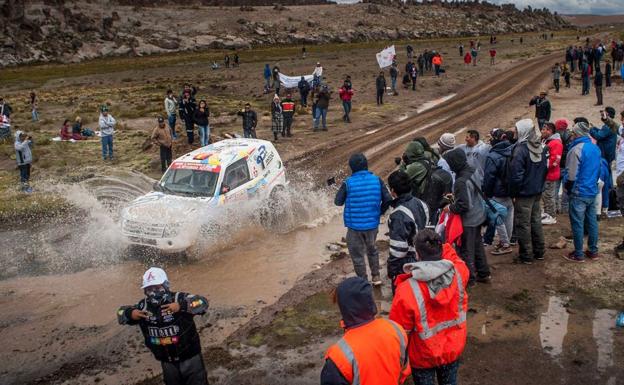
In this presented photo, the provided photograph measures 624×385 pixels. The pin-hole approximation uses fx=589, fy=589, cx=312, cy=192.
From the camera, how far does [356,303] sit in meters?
3.60

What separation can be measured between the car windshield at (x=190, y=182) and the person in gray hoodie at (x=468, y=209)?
556 centimetres

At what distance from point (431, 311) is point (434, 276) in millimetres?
288

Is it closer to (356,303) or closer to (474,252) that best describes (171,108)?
(474,252)

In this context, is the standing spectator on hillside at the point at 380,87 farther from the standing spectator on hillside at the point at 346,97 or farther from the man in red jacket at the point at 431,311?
the man in red jacket at the point at 431,311

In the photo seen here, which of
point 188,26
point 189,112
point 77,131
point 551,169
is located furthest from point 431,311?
point 188,26

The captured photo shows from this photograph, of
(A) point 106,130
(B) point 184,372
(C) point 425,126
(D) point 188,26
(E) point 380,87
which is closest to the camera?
(B) point 184,372

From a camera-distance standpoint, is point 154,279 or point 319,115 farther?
point 319,115

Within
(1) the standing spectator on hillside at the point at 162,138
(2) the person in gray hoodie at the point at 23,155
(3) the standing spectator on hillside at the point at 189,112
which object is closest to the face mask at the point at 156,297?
(1) the standing spectator on hillside at the point at 162,138

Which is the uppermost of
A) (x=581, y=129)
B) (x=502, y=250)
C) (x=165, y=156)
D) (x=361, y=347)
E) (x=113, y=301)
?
(x=581, y=129)

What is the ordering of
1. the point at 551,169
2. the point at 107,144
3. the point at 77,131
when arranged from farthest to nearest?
the point at 77,131 < the point at 107,144 < the point at 551,169

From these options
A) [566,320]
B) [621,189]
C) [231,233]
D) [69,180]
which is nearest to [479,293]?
[566,320]

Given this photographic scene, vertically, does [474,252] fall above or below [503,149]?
below

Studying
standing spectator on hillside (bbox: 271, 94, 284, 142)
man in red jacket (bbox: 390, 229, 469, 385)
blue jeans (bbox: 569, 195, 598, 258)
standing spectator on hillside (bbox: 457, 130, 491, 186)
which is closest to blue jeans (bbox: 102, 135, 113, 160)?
standing spectator on hillside (bbox: 271, 94, 284, 142)

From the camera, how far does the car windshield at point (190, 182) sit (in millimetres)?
11898
